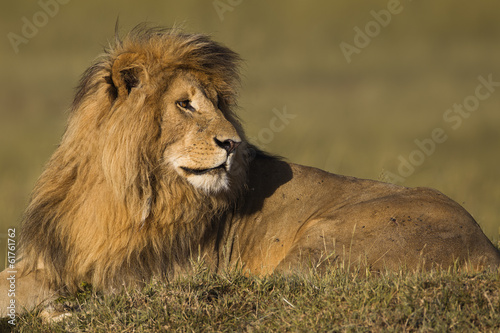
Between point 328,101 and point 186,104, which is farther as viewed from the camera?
point 328,101

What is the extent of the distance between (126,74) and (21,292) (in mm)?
1486

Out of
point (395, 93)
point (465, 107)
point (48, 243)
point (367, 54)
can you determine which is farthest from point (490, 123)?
point (48, 243)

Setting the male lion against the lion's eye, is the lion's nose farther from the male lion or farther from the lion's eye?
the lion's eye

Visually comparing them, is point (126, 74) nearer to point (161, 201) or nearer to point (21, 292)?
point (161, 201)

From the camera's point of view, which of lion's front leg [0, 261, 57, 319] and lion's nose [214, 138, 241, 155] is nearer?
Result: lion's nose [214, 138, 241, 155]

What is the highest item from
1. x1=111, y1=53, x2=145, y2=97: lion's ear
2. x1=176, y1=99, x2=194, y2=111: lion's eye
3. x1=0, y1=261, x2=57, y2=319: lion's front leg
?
x1=111, y1=53, x2=145, y2=97: lion's ear

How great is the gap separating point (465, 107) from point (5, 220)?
1339 cm

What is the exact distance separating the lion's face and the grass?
0.65 meters

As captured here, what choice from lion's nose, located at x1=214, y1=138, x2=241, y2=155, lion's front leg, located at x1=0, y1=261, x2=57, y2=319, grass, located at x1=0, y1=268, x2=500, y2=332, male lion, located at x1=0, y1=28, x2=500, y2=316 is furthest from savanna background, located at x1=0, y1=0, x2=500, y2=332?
lion's front leg, located at x1=0, y1=261, x2=57, y2=319

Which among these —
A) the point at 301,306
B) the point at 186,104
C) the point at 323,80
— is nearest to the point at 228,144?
the point at 186,104

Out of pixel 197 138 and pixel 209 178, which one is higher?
pixel 197 138

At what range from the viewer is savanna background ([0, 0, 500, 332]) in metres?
3.64

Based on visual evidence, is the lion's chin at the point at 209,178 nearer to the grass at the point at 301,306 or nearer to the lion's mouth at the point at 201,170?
the lion's mouth at the point at 201,170

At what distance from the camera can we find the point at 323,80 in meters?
23.8
